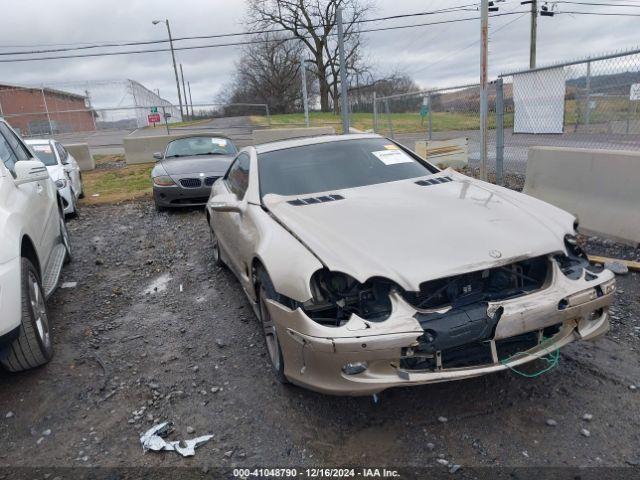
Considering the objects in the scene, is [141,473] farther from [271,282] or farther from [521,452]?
[521,452]

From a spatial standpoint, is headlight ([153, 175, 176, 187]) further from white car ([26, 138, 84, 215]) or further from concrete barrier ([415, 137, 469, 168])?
concrete barrier ([415, 137, 469, 168])

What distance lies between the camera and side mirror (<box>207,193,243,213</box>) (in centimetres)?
395

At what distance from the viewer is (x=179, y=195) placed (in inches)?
334

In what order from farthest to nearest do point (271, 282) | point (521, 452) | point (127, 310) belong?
point (127, 310) < point (271, 282) < point (521, 452)

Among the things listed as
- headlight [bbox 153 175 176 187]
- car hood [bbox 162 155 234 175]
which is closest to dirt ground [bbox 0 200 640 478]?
headlight [bbox 153 175 176 187]

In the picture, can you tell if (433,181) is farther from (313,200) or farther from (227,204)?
(227,204)

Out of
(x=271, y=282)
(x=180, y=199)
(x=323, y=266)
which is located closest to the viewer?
(x=323, y=266)

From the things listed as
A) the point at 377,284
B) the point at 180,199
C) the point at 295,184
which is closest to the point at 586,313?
the point at 377,284

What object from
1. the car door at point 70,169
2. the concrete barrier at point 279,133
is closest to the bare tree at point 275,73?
the concrete barrier at point 279,133

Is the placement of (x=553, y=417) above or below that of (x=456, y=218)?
below

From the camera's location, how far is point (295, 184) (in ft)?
13.3

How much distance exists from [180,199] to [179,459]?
6486 mm

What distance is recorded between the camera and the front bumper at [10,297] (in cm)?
282

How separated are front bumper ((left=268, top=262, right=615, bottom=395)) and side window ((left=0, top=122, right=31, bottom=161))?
3.69m
